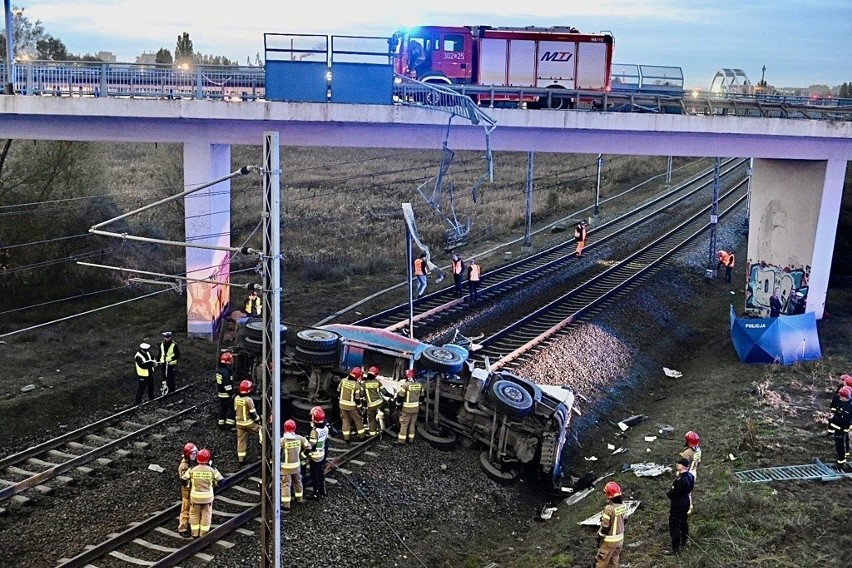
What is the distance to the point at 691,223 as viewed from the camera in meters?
41.0

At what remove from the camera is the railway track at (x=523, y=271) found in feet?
77.4

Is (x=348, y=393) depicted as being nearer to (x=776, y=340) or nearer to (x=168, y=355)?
(x=168, y=355)

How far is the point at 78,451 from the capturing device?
15.6 m

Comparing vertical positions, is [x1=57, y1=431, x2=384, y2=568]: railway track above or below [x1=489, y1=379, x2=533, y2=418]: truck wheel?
below

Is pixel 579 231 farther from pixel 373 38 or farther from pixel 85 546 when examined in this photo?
pixel 85 546

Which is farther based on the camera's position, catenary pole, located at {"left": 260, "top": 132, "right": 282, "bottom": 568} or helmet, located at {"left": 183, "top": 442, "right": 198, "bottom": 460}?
helmet, located at {"left": 183, "top": 442, "right": 198, "bottom": 460}

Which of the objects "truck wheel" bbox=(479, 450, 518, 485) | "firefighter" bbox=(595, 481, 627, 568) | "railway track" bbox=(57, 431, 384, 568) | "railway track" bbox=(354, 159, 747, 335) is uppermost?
"firefighter" bbox=(595, 481, 627, 568)

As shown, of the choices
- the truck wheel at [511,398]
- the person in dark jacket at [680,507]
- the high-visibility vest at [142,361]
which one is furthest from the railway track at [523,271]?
the person in dark jacket at [680,507]

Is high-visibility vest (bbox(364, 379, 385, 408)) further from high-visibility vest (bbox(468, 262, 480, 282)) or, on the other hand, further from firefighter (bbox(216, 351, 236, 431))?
high-visibility vest (bbox(468, 262, 480, 282))

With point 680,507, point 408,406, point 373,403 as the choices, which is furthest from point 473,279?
point 680,507

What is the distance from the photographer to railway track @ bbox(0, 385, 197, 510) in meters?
14.0

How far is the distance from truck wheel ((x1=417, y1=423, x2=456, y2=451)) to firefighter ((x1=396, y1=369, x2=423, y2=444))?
30cm

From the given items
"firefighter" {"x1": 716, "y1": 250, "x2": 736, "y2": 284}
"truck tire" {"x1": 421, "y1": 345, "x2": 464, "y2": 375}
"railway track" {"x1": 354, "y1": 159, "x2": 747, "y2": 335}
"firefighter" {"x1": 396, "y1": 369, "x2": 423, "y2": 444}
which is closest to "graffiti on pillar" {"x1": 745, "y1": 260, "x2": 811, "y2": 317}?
"firefighter" {"x1": 716, "y1": 250, "x2": 736, "y2": 284}

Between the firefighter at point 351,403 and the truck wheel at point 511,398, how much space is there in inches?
94.5
